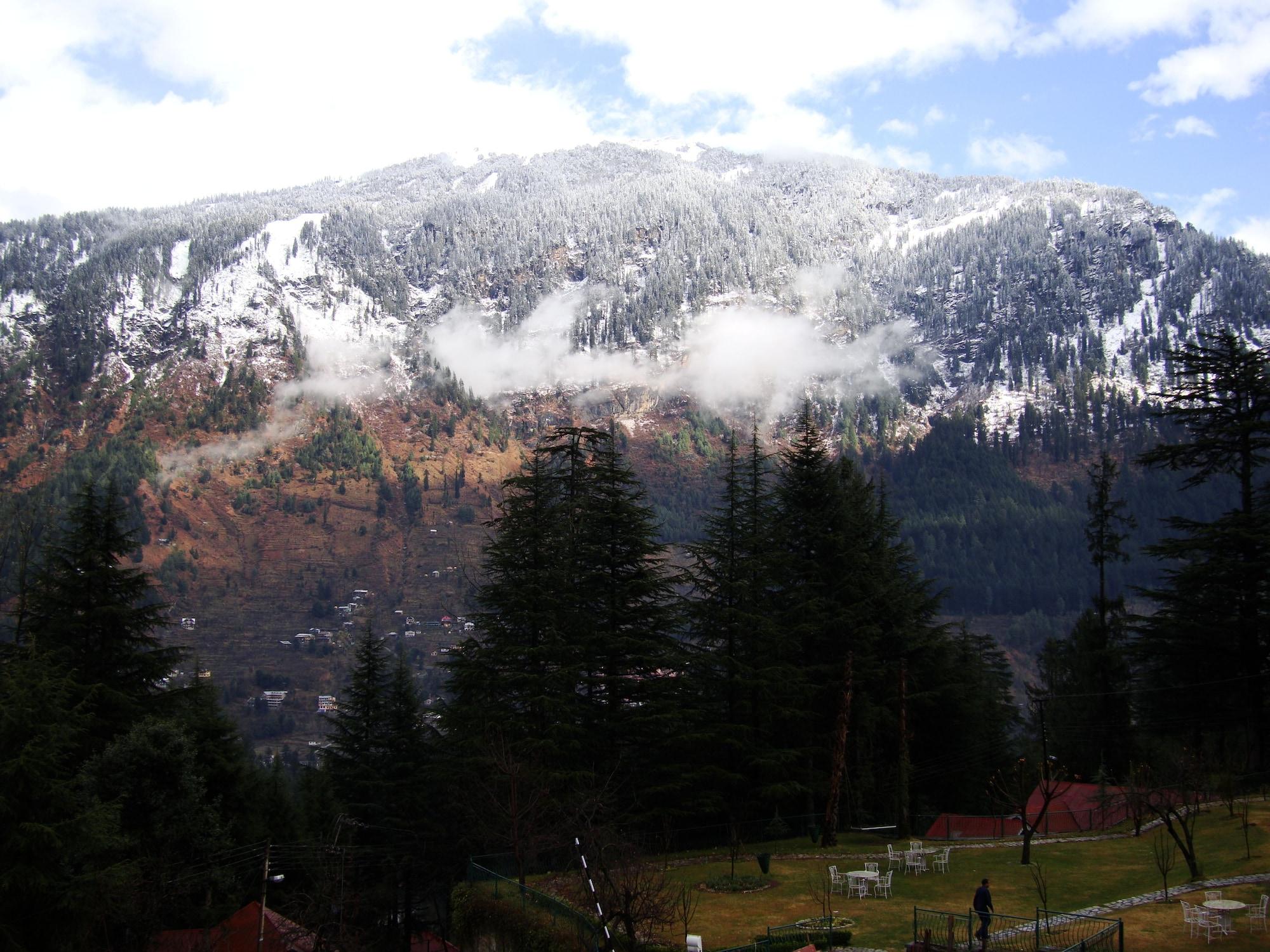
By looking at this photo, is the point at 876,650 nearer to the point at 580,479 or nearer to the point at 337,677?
the point at 580,479

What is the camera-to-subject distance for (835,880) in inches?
998

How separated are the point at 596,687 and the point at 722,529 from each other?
8.04 metres

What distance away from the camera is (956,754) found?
43344mm

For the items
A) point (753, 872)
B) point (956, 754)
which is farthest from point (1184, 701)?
point (753, 872)

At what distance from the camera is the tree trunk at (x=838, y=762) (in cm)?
3272

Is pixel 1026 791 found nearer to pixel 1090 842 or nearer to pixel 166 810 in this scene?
pixel 1090 842

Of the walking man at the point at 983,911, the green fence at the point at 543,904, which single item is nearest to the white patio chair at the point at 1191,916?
the walking man at the point at 983,911

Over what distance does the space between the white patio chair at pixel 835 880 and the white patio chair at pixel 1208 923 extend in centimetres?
855

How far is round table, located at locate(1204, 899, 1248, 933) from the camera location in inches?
749

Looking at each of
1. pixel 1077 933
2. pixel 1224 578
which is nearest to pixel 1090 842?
pixel 1224 578

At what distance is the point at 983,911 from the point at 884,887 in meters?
6.38

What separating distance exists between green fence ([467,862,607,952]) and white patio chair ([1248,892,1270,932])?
525 inches

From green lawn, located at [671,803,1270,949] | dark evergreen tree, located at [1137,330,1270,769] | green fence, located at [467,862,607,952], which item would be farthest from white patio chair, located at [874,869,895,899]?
dark evergreen tree, located at [1137,330,1270,769]

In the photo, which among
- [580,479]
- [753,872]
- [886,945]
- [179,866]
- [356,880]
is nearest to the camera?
[886,945]
